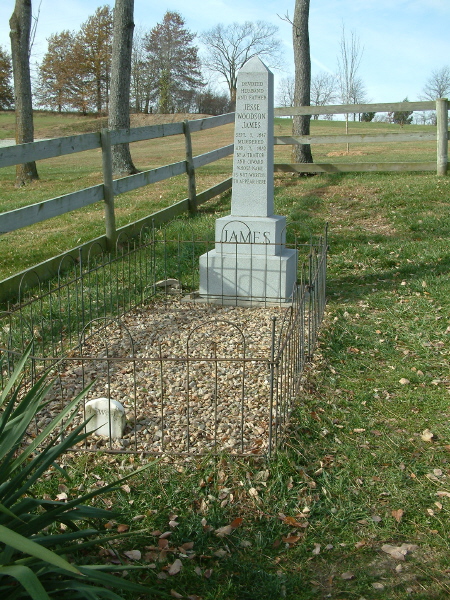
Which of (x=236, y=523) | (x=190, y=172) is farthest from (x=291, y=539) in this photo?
(x=190, y=172)

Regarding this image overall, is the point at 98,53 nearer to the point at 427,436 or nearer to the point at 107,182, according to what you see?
the point at 107,182

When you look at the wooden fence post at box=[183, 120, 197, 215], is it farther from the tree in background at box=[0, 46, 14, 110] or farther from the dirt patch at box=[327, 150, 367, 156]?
the tree in background at box=[0, 46, 14, 110]

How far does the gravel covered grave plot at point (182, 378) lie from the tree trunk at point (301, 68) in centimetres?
809

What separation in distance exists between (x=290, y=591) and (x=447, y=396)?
2265 millimetres

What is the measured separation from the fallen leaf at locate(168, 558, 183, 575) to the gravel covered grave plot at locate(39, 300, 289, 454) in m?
0.88

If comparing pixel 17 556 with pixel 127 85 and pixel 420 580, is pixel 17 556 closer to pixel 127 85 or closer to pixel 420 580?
pixel 420 580

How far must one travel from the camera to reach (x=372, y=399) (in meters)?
4.51

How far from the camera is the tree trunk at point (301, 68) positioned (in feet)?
45.1

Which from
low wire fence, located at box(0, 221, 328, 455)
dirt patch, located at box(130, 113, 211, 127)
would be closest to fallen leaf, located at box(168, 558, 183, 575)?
low wire fence, located at box(0, 221, 328, 455)

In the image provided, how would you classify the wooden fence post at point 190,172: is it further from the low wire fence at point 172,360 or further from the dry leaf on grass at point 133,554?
the dry leaf on grass at point 133,554

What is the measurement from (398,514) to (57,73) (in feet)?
168

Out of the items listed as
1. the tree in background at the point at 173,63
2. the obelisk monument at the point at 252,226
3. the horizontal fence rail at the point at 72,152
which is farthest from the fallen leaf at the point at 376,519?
the tree in background at the point at 173,63

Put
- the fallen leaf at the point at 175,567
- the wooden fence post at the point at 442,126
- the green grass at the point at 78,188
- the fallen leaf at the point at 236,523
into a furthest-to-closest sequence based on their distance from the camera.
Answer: the wooden fence post at the point at 442,126 < the green grass at the point at 78,188 < the fallen leaf at the point at 236,523 < the fallen leaf at the point at 175,567

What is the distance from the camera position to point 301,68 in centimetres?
1388
